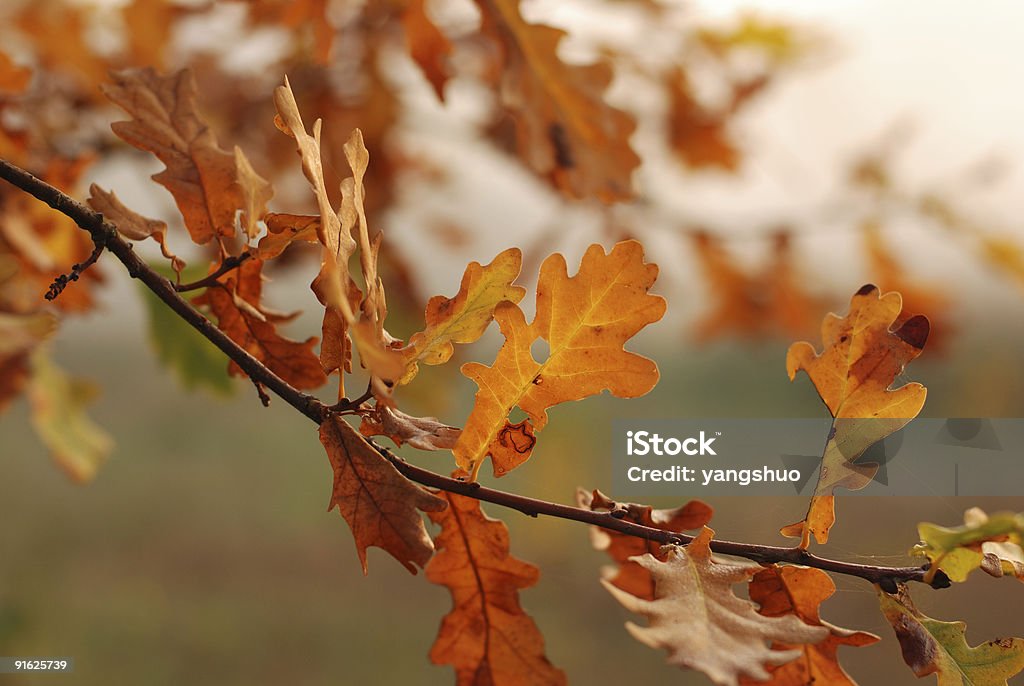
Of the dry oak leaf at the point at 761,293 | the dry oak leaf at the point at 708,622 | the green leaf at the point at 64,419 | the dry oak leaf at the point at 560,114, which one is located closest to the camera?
the dry oak leaf at the point at 708,622

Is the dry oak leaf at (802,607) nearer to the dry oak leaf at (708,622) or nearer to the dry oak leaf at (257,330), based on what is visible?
the dry oak leaf at (708,622)

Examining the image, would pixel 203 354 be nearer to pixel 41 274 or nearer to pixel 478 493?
pixel 41 274

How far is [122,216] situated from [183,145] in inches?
1.2

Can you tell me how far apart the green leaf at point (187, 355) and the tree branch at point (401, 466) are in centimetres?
20

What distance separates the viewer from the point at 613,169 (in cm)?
39

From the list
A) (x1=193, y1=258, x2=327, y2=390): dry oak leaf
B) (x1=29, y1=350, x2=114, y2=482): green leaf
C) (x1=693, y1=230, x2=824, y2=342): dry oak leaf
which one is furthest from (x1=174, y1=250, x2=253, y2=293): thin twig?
(x1=693, y1=230, x2=824, y2=342): dry oak leaf

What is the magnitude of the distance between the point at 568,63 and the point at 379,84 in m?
0.42

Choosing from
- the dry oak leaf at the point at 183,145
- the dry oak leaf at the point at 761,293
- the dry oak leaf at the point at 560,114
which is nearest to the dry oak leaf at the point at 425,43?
the dry oak leaf at the point at 560,114

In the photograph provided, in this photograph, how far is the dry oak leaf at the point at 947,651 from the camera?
22cm

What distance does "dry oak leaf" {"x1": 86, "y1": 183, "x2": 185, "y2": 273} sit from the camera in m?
0.25

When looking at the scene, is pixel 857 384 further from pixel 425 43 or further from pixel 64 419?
pixel 64 419

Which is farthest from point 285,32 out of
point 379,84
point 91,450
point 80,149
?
point 91,450

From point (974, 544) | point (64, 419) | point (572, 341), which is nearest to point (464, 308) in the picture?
point (572, 341)

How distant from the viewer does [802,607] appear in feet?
0.77
